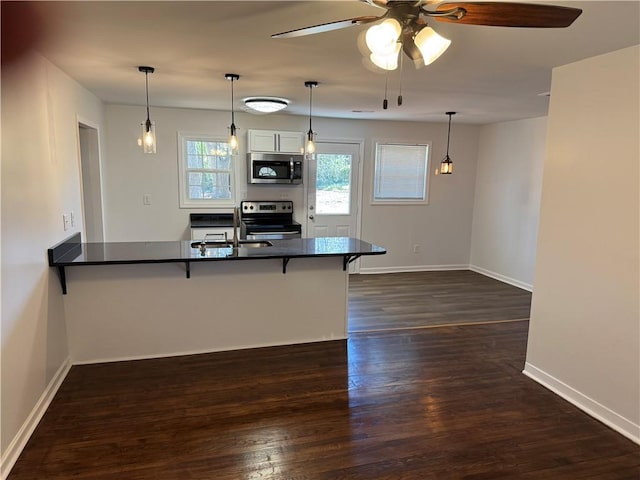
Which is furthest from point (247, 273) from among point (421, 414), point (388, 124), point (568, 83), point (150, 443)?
point (388, 124)

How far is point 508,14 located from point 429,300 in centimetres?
391

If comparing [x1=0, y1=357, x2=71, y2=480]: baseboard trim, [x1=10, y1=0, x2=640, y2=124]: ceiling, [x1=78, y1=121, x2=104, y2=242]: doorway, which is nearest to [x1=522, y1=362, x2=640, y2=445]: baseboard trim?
[x1=10, y1=0, x2=640, y2=124]: ceiling

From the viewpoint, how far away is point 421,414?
102 inches

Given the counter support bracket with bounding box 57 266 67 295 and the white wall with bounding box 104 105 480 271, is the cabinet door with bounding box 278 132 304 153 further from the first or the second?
the counter support bracket with bounding box 57 266 67 295

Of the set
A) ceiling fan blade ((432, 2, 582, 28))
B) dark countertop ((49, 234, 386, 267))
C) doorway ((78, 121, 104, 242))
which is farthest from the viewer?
doorway ((78, 121, 104, 242))

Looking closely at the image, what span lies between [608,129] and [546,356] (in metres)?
1.60

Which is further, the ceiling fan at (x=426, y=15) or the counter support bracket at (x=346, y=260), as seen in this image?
the counter support bracket at (x=346, y=260)

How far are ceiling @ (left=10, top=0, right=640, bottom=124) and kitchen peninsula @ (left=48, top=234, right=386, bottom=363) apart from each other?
1365 mm

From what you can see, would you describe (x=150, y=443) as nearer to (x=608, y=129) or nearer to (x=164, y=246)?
(x=164, y=246)

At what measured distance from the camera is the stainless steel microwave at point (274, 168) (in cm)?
526

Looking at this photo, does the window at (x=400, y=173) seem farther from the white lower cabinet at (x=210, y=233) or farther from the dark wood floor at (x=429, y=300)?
the white lower cabinet at (x=210, y=233)

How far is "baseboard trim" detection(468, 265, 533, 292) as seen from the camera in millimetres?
5532

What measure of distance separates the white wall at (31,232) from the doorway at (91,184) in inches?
40.8

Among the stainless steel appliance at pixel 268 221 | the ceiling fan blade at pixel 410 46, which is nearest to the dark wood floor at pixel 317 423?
the ceiling fan blade at pixel 410 46
